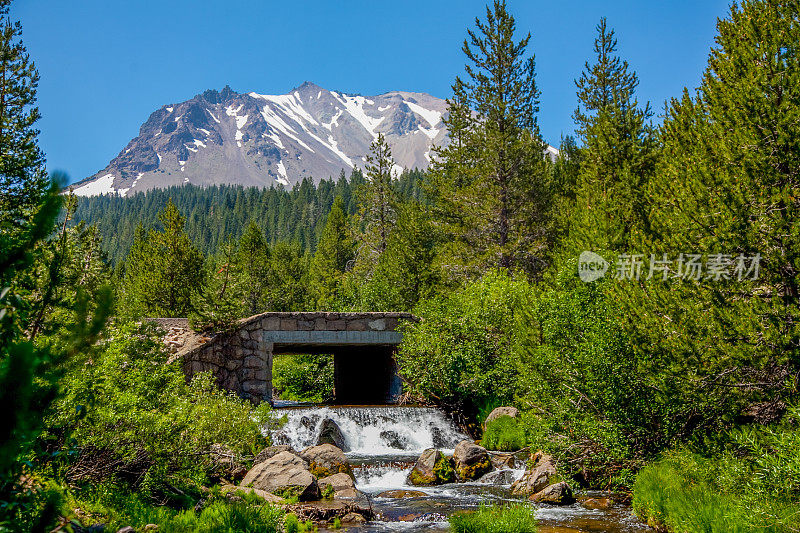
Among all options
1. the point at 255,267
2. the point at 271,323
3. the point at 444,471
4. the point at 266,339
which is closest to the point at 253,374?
the point at 266,339

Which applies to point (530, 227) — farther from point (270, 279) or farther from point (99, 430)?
point (270, 279)

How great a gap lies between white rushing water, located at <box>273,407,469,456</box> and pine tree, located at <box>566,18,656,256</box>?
6694 millimetres

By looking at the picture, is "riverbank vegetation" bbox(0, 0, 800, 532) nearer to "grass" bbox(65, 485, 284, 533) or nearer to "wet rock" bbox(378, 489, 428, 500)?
"grass" bbox(65, 485, 284, 533)

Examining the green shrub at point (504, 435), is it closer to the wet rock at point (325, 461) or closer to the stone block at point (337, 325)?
the wet rock at point (325, 461)

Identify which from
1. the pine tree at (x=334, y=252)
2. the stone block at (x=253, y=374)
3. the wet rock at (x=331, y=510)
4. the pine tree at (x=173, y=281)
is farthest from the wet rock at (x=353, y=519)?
the pine tree at (x=334, y=252)

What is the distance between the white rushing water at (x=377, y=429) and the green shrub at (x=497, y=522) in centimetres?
840

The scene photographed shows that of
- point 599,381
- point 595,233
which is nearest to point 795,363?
point 599,381

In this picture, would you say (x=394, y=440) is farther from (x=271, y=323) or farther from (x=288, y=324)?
(x=271, y=323)

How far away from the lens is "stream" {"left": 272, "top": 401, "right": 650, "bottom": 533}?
962cm

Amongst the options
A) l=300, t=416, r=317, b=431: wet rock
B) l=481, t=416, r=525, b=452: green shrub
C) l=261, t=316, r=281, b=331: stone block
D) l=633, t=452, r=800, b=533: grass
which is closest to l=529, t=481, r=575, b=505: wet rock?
l=633, t=452, r=800, b=533: grass

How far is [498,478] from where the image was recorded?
1317cm

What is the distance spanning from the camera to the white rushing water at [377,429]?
1709 centimetres

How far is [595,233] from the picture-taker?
43.9ft

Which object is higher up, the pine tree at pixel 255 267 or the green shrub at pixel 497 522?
the pine tree at pixel 255 267
